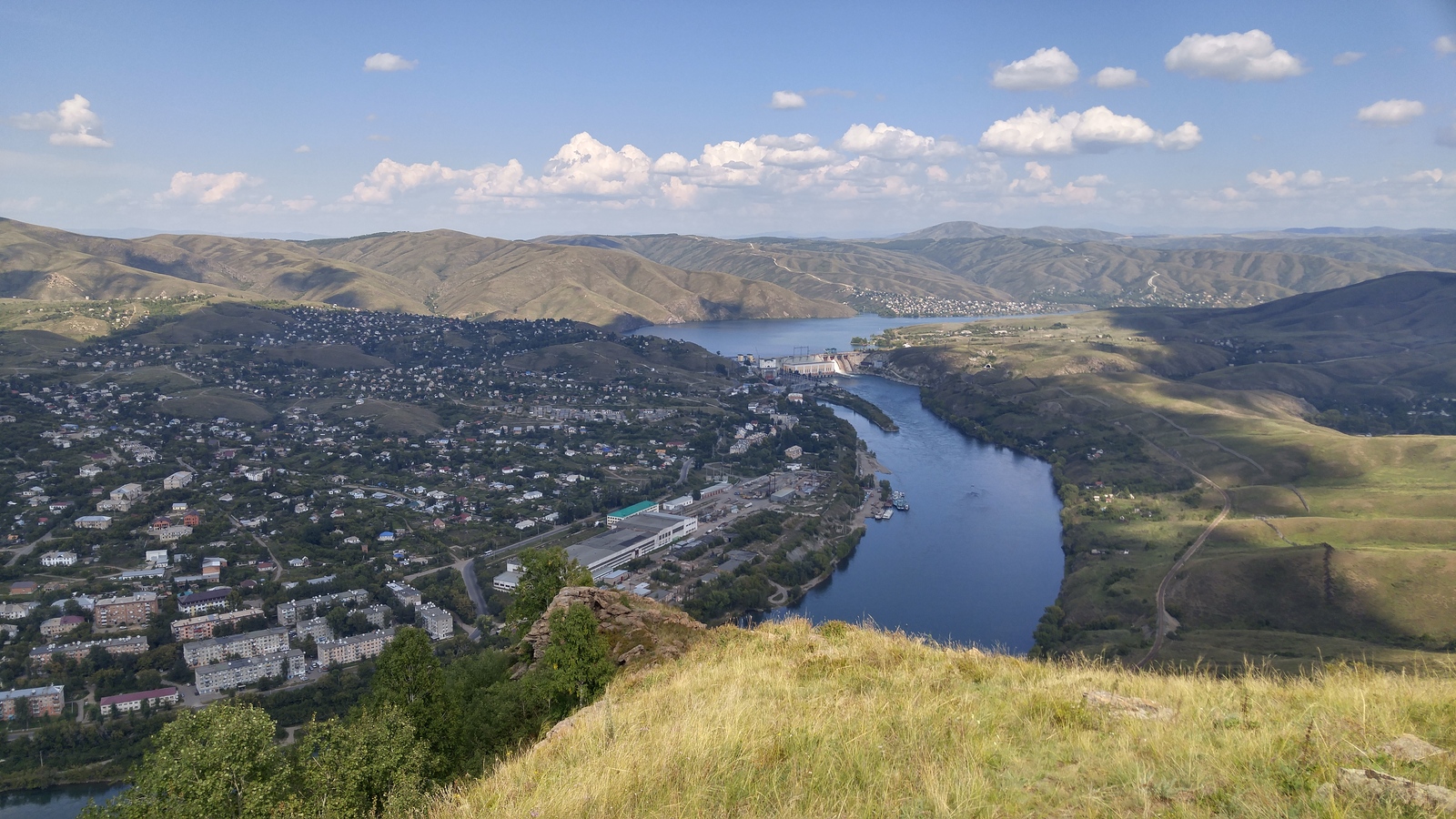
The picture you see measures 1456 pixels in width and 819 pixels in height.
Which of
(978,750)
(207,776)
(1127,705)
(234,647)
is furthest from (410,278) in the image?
(978,750)

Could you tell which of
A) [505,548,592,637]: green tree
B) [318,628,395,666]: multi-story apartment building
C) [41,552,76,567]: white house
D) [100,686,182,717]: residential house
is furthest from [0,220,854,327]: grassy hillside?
[505,548,592,637]: green tree

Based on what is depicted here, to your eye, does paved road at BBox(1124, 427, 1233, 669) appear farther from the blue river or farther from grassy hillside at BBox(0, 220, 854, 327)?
grassy hillside at BBox(0, 220, 854, 327)

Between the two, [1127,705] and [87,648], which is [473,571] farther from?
[1127,705]

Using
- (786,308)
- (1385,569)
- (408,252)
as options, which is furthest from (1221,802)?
(408,252)

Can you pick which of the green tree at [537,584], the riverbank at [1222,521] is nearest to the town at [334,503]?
the green tree at [537,584]

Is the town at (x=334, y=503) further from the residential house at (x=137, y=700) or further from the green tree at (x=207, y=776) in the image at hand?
the green tree at (x=207, y=776)

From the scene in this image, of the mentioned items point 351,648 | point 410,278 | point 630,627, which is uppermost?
point 410,278

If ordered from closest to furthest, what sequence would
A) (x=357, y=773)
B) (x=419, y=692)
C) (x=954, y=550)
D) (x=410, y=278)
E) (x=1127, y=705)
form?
(x=1127, y=705), (x=357, y=773), (x=419, y=692), (x=954, y=550), (x=410, y=278)

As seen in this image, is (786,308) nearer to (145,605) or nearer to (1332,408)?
(1332,408)
